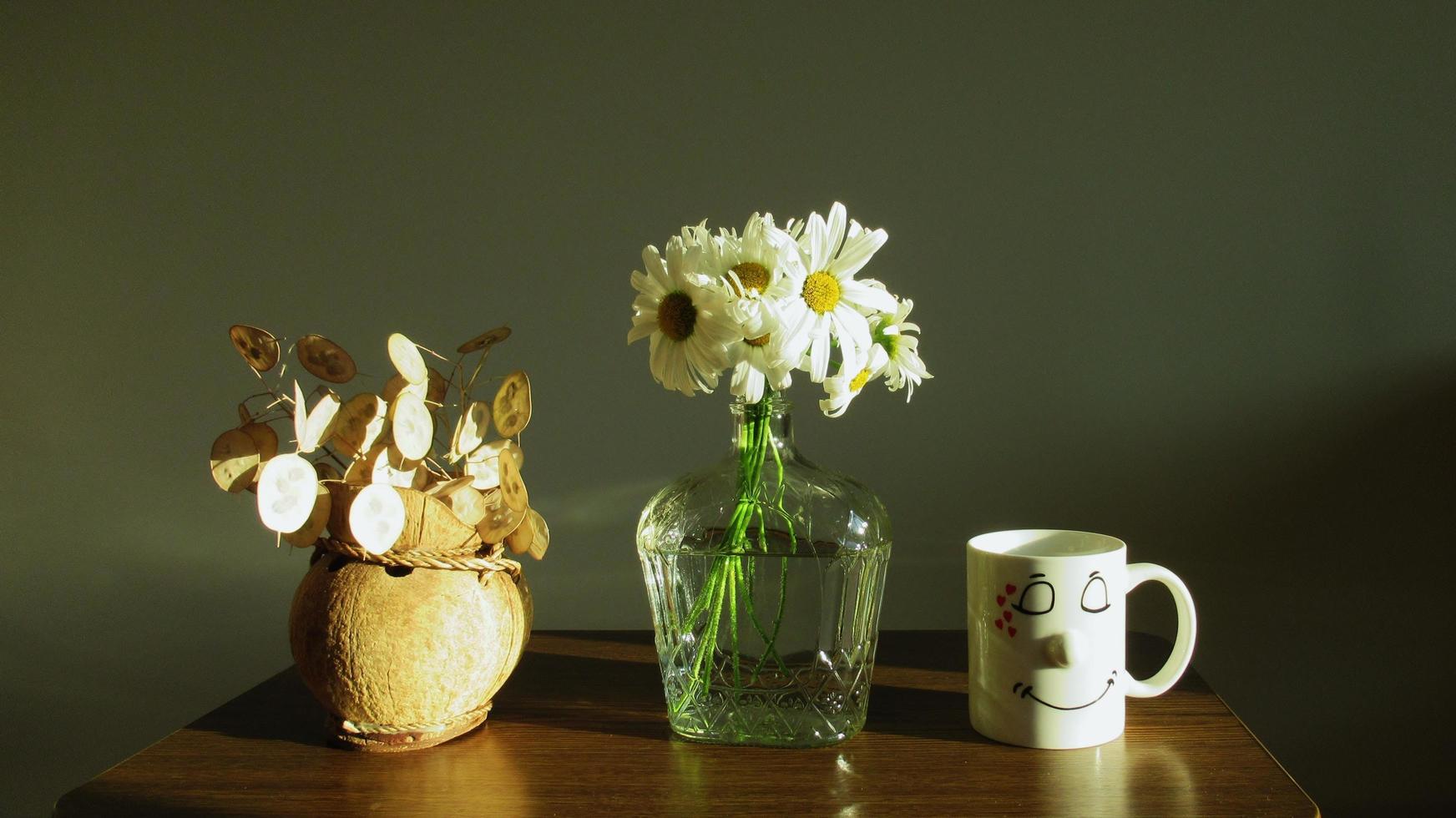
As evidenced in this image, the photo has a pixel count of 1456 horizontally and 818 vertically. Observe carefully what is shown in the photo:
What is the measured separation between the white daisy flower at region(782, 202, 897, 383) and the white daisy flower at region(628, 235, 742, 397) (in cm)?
5

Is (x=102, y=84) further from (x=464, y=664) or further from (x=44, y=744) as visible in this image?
(x=464, y=664)

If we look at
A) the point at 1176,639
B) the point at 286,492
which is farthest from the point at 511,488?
the point at 1176,639

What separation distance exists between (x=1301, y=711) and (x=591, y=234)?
0.91m

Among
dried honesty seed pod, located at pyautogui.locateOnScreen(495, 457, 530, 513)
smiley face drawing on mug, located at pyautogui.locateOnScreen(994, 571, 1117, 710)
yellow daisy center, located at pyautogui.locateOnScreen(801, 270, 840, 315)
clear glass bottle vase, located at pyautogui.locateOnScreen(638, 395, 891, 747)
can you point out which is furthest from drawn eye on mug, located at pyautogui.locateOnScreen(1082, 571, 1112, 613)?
dried honesty seed pod, located at pyautogui.locateOnScreen(495, 457, 530, 513)

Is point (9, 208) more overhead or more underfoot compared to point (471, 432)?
more overhead

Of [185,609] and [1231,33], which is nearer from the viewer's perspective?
[1231,33]

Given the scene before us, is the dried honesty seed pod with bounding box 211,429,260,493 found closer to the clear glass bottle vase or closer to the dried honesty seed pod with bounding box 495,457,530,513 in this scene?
the dried honesty seed pod with bounding box 495,457,530,513

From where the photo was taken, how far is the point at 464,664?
28.2 inches

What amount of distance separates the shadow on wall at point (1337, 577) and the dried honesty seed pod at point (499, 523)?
76cm

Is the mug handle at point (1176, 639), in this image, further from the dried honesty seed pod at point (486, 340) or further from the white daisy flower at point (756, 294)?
the dried honesty seed pod at point (486, 340)

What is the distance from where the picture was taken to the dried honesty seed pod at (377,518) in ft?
2.22

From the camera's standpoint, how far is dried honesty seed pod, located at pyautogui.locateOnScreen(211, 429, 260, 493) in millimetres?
706

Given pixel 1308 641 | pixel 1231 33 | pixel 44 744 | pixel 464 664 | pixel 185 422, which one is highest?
pixel 1231 33

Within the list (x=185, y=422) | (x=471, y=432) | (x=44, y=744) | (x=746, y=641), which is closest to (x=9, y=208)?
(x=185, y=422)
